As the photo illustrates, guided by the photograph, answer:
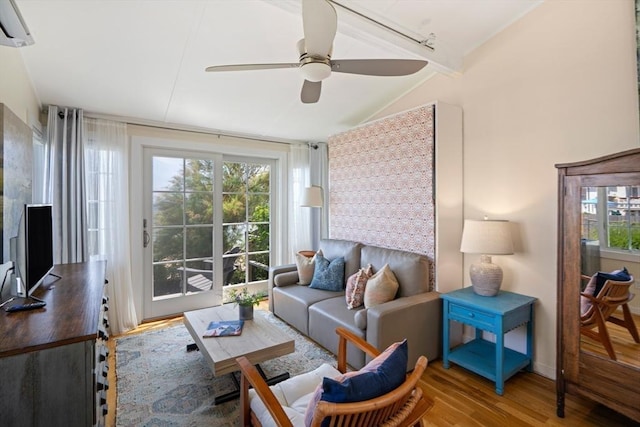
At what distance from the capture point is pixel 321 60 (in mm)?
1603

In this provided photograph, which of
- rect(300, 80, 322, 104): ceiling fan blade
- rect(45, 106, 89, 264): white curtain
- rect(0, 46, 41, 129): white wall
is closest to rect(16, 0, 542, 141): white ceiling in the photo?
rect(0, 46, 41, 129): white wall

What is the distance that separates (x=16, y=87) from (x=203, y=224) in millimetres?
2191

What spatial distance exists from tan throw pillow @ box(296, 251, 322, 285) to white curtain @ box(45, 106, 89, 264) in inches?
85.3

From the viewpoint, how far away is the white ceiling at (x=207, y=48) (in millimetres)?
2031

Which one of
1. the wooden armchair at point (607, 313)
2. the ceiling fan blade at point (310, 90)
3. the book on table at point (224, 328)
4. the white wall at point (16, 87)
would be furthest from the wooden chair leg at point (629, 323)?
the white wall at point (16, 87)

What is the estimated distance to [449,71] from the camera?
292 cm

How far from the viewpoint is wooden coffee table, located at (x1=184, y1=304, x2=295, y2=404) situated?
6.48 feet

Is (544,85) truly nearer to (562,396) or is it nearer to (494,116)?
(494,116)

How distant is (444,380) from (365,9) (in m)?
2.81

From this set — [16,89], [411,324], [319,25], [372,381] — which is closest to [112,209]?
[16,89]

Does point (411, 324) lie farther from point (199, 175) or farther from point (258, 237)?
point (199, 175)

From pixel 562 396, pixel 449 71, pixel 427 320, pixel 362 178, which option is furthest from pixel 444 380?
pixel 449 71

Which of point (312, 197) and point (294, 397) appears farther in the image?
point (312, 197)

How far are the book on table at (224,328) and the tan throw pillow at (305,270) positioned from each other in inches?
47.7
